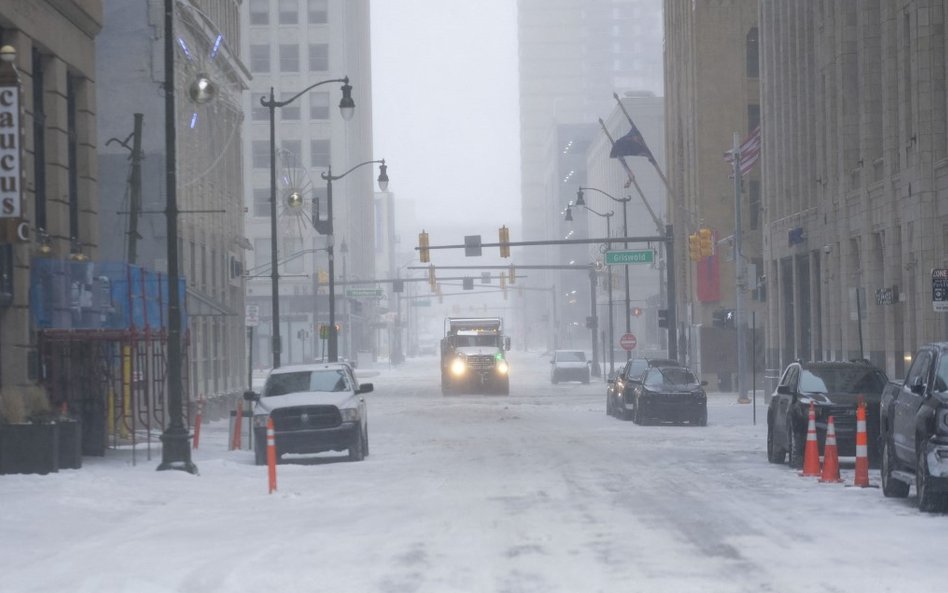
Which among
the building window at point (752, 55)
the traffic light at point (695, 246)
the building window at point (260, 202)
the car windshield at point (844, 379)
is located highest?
the building window at point (752, 55)

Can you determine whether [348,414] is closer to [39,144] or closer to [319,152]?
[39,144]

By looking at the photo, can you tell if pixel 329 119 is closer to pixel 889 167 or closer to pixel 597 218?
pixel 597 218

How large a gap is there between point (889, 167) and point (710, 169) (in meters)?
28.1

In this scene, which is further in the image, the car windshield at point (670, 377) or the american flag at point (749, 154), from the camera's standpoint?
the american flag at point (749, 154)

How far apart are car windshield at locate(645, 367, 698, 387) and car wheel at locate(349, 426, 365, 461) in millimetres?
14305

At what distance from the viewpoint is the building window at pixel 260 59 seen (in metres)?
121

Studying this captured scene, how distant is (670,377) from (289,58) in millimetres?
86826

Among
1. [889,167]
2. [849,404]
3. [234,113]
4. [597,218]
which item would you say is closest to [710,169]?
[234,113]

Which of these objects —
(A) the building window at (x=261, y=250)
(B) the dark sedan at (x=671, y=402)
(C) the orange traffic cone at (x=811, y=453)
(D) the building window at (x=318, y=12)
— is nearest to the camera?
(C) the orange traffic cone at (x=811, y=453)

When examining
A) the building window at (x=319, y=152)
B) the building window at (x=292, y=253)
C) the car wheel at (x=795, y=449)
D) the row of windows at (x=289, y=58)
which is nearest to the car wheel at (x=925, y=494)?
the car wheel at (x=795, y=449)

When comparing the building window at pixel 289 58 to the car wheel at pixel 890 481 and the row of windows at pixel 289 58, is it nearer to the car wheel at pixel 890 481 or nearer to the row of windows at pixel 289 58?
the row of windows at pixel 289 58

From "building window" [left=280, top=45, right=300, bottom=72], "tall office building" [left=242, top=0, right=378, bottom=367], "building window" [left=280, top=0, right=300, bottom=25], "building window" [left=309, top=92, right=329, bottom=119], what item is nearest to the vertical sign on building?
"tall office building" [left=242, top=0, right=378, bottom=367]

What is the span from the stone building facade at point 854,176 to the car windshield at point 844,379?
255 inches

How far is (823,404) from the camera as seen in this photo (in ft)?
76.1
